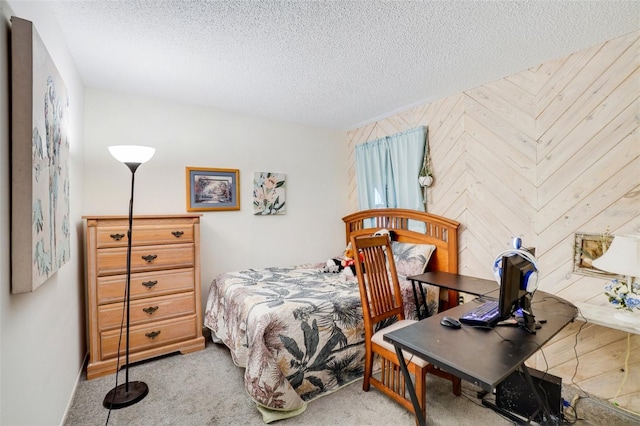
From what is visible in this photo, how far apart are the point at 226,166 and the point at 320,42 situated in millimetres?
1828

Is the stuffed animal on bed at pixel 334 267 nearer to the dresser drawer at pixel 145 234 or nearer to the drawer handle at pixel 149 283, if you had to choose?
the dresser drawer at pixel 145 234

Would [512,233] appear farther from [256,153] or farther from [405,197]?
[256,153]

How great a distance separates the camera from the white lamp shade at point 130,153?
6.81ft

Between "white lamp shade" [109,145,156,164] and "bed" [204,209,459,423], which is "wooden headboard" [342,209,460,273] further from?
"white lamp shade" [109,145,156,164]

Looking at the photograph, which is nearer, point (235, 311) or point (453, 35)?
point (453, 35)

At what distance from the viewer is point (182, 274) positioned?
2717 mm

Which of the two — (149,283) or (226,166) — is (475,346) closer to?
(149,283)

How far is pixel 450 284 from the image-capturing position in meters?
2.38

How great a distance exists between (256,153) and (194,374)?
2.33 meters

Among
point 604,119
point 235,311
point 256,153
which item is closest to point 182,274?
point 235,311

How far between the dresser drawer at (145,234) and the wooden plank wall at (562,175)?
259 cm

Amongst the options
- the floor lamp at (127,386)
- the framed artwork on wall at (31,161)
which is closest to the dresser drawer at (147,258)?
the floor lamp at (127,386)

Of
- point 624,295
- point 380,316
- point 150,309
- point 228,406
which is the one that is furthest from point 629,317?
point 150,309

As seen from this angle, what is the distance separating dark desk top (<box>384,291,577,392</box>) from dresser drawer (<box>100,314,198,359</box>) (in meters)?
2.11
